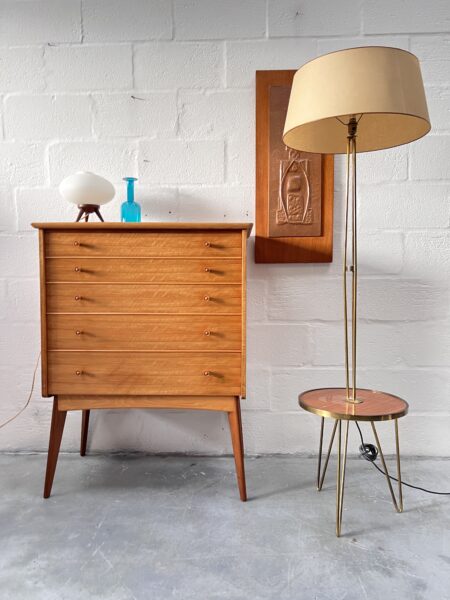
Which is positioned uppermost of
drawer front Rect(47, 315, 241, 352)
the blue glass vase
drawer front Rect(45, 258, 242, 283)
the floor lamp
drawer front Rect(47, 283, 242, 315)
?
the floor lamp

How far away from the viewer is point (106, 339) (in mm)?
1651

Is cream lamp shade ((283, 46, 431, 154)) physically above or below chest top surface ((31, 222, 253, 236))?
above

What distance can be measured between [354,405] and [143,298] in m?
0.81

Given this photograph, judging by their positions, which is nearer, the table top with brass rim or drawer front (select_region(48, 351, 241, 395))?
the table top with brass rim

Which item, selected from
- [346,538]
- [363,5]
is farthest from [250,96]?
[346,538]

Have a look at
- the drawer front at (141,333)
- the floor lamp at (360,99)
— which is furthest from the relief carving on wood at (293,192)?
the drawer front at (141,333)

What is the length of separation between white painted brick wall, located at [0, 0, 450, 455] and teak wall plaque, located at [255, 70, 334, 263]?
0.05 metres

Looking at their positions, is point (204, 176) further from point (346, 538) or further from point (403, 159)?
point (346, 538)

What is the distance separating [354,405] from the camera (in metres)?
1.49

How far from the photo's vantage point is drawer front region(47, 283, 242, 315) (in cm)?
163

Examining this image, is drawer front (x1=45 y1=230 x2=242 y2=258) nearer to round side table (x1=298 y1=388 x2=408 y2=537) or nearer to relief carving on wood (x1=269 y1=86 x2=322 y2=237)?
relief carving on wood (x1=269 y1=86 x2=322 y2=237)

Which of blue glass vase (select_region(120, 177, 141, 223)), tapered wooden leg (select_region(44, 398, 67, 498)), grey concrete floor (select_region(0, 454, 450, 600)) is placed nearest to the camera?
grey concrete floor (select_region(0, 454, 450, 600))

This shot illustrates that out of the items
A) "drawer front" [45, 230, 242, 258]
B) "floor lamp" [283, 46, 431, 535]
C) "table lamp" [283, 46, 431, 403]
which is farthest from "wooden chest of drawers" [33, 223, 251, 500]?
"table lamp" [283, 46, 431, 403]

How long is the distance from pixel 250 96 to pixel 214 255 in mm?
842
